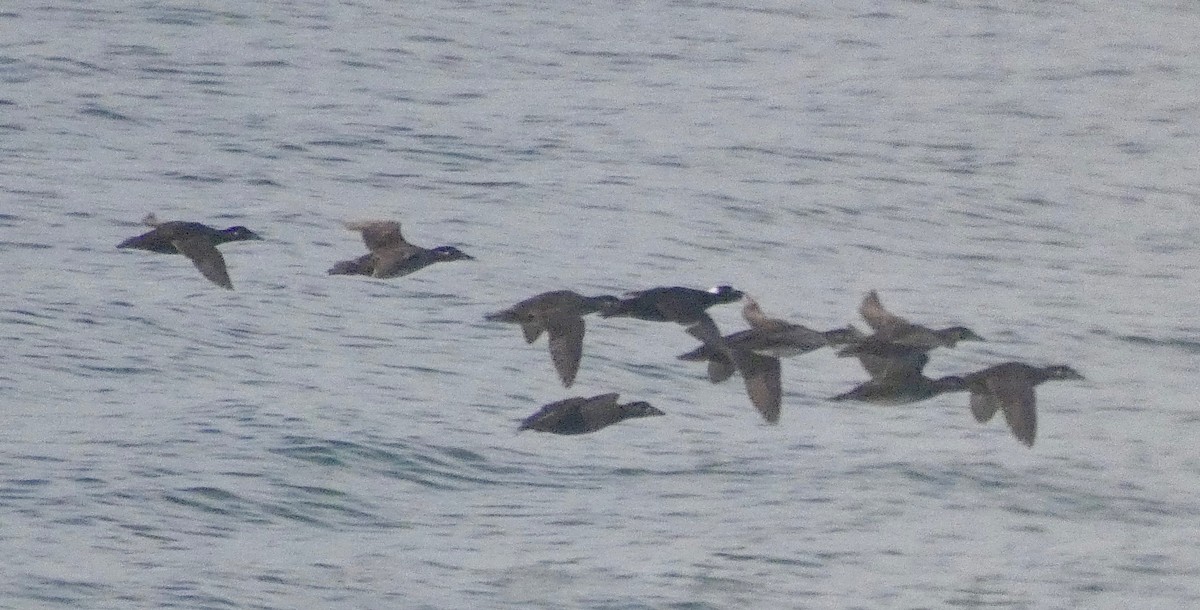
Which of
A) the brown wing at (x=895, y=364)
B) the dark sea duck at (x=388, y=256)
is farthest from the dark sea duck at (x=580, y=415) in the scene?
the brown wing at (x=895, y=364)

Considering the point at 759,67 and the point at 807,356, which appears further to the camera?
the point at 759,67

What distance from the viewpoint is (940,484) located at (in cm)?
2488

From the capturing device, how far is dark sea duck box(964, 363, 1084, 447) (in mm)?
17906

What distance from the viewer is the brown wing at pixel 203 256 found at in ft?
59.3

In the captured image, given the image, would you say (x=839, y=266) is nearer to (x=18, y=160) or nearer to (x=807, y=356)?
(x=807, y=356)

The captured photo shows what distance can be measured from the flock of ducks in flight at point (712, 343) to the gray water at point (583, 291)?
3291 millimetres

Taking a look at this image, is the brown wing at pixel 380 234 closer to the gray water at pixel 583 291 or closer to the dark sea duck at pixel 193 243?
the dark sea duck at pixel 193 243

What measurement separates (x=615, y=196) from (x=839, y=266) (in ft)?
12.1

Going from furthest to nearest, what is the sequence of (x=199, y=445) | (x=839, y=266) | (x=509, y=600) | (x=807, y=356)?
(x=839, y=266) → (x=807, y=356) → (x=199, y=445) → (x=509, y=600)

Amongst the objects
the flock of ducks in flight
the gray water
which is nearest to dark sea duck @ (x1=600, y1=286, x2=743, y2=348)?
the flock of ducks in flight

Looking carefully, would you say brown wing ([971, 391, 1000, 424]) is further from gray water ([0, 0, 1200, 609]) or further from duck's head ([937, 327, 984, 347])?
gray water ([0, 0, 1200, 609])

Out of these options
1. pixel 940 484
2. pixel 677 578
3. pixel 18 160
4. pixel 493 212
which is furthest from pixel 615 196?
pixel 677 578

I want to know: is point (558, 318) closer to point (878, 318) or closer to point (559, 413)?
point (559, 413)

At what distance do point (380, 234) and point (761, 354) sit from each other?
9.44ft
